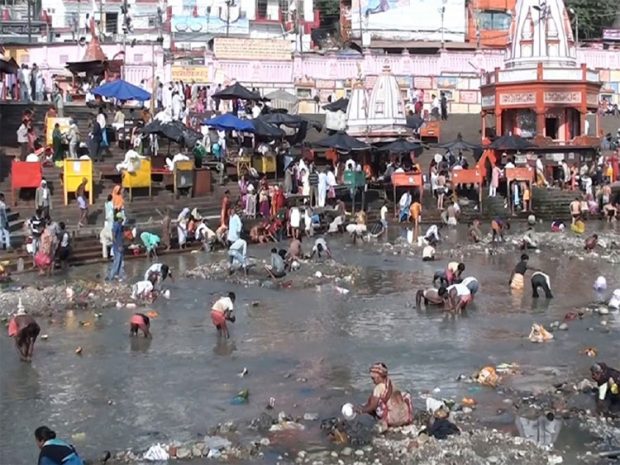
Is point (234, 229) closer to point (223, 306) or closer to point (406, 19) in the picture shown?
point (223, 306)

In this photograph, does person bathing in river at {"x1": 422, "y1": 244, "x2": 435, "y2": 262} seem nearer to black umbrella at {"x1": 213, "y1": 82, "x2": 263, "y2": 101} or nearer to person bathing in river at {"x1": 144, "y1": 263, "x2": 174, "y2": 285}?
person bathing in river at {"x1": 144, "y1": 263, "x2": 174, "y2": 285}

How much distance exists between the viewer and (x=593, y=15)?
65.6 meters

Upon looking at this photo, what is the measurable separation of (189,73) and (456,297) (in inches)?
1109

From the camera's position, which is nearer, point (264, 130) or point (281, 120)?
point (264, 130)

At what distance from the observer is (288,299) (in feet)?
61.5

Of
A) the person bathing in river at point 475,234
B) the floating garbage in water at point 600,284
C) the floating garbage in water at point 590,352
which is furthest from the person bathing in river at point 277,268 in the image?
the floating garbage in water at point 590,352

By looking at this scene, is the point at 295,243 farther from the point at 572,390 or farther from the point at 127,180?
the point at 572,390

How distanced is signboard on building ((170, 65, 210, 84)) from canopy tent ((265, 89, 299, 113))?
3142 millimetres

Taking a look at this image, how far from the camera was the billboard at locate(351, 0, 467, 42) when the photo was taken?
187ft

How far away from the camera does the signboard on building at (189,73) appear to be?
141 ft

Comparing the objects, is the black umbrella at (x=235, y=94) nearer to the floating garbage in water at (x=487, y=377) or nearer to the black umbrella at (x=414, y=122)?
the black umbrella at (x=414, y=122)

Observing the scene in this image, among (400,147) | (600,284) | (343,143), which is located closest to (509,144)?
(400,147)

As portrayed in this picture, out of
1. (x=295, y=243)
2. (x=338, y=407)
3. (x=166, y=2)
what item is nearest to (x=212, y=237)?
(x=295, y=243)

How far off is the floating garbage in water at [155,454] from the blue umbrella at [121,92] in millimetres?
21254
